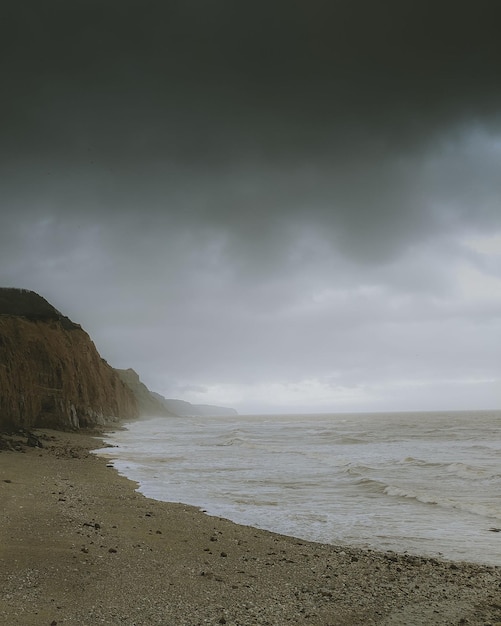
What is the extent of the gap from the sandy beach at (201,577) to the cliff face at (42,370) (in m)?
27.0

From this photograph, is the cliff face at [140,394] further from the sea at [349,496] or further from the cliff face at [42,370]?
the sea at [349,496]

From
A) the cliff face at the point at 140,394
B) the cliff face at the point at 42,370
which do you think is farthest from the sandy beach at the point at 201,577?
the cliff face at the point at 140,394

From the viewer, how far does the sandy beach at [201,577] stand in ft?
21.3

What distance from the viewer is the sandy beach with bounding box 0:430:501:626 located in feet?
21.3

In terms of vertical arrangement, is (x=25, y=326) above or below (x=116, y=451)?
above

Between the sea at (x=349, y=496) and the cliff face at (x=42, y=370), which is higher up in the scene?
the cliff face at (x=42, y=370)

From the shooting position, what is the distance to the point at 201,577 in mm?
8094

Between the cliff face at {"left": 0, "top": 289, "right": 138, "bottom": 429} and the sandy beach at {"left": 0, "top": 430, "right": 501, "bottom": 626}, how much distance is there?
2703 cm

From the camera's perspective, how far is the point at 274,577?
830 centimetres

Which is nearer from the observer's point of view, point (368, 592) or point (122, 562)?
point (368, 592)

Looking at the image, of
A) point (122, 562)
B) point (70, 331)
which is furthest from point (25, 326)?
point (122, 562)

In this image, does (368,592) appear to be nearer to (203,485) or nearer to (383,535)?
(383,535)

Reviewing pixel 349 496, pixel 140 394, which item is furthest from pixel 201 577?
pixel 140 394

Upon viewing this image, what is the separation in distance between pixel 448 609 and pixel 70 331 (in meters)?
69.3
